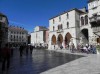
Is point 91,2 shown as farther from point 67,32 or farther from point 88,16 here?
point 67,32

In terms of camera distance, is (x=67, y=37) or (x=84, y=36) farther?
(x=67, y=37)

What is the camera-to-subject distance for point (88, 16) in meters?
43.6

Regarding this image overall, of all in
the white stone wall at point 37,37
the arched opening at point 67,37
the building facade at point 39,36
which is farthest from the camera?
the white stone wall at point 37,37

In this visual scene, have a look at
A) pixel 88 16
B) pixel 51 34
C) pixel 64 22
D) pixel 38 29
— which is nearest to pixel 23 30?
pixel 38 29

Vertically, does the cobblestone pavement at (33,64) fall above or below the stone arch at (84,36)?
below

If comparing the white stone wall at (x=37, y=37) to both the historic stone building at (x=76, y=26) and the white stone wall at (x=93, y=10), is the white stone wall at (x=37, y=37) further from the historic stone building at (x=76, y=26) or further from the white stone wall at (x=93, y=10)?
the white stone wall at (x=93, y=10)

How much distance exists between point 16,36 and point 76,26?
180ft

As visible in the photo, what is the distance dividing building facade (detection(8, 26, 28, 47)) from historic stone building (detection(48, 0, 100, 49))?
38.2 m

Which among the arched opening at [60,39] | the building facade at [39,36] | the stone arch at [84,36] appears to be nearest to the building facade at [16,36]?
the building facade at [39,36]

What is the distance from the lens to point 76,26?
1907 inches

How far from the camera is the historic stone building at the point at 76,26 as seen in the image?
40844 mm

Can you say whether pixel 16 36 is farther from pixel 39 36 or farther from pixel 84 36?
pixel 84 36

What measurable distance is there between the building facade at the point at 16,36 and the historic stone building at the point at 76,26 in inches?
1502

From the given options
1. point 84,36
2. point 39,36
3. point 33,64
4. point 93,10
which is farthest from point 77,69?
point 39,36
